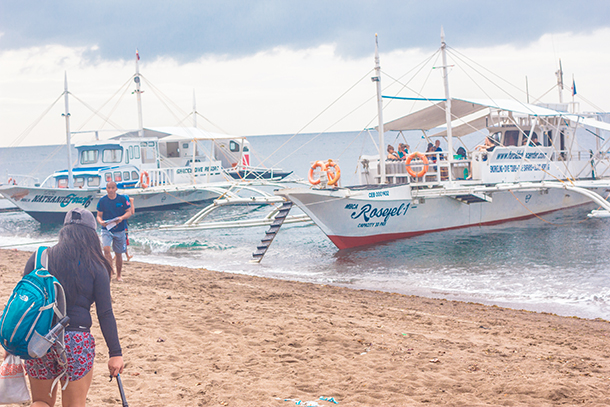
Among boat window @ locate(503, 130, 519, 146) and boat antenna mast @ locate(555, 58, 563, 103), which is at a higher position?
boat antenna mast @ locate(555, 58, 563, 103)

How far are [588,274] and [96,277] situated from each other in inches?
475

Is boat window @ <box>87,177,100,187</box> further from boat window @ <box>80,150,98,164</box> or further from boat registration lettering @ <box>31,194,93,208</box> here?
boat window @ <box>80,150,98,164</box>

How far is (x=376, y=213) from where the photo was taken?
15.9m

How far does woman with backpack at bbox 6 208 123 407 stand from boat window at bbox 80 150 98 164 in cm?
2589

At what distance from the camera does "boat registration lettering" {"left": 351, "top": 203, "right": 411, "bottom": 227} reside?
1557 centimetres

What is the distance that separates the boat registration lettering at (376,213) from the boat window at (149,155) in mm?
16188

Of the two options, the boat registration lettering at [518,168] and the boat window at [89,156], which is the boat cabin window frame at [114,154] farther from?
the boat registration lettering at [518,168]

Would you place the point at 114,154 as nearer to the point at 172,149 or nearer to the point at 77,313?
the point at 172,149

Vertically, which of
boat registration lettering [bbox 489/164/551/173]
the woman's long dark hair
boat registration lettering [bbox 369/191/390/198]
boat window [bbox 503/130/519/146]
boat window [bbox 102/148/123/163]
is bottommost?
the woman's long dark hair

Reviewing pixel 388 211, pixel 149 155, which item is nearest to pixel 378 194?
pixel 388 211

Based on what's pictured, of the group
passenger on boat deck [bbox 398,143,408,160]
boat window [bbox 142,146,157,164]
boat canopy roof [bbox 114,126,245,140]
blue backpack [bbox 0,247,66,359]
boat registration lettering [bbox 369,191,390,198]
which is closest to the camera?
blue backpack [bbox 0,247,66,359]

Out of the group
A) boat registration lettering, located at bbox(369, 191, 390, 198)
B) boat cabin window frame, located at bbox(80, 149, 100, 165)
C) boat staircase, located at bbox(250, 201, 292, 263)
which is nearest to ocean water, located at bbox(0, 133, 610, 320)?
boat staircase, located at bbox(250, 201, 292, 263)

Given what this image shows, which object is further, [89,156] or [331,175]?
[89,156]

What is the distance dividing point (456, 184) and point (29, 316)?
15.7m
